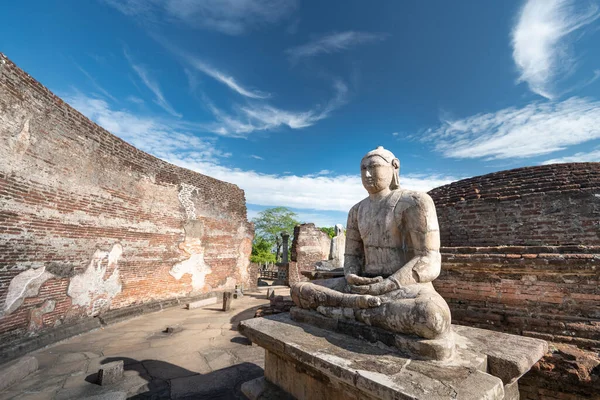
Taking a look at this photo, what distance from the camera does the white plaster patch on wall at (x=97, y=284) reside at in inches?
221

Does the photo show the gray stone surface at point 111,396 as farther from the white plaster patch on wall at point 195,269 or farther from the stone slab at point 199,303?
the white plaster patch on wall at point 195,269

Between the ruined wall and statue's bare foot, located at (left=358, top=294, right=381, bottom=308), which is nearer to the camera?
statue's bare foot, located at (left=358, top=294, right=381, bottom=308)

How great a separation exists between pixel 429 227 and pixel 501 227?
13.3ft

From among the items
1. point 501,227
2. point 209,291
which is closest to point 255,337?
point 501,227

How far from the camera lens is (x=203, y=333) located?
17.3ft

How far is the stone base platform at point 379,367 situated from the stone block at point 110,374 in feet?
6.82

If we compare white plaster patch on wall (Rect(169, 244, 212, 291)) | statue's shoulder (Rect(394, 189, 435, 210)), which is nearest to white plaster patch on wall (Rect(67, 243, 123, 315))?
white plaster patch on wall (Rect(169, 244, 212, 291))

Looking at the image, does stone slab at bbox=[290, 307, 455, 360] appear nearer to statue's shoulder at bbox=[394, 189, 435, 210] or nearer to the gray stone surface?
statue's shoulder at bbox=[394, 189, 435, 210]

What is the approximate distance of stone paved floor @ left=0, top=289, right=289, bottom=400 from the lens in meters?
3.10

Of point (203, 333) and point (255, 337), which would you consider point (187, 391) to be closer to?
point (255, 337)

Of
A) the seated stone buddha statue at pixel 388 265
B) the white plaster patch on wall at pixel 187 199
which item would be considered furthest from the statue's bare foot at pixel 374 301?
the white plaster patch on wall at pixel 187 199

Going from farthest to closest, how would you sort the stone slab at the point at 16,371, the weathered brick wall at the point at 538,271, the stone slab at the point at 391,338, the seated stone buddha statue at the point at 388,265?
the stone slab at the point at 16,371 → the weathered brick wall at the point at 538,271 → the seated stone buddha statue at the point at 388,265 → the stone slab at the point at 391,338

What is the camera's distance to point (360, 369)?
4.98 ft

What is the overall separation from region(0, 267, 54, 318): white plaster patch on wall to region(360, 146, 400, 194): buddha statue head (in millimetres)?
5942
